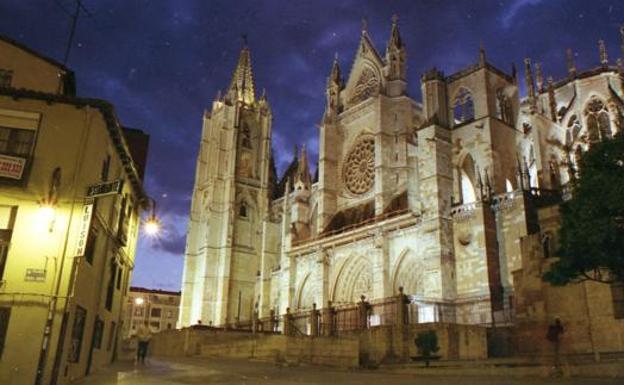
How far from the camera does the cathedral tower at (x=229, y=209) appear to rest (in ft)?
151

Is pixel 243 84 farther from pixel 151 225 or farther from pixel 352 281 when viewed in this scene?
pixel 151 225

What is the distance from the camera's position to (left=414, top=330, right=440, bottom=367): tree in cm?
1590

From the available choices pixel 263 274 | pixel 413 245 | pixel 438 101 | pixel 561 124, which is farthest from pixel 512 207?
pixel 263 274

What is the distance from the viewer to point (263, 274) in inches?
1710

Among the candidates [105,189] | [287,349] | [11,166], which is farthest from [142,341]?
[11,166]

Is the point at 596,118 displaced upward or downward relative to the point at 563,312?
upward

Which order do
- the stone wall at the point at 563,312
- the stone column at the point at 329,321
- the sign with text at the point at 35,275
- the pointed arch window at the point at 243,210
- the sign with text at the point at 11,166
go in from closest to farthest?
the sign with text at the point at 35,275 → the sign with text at the point at 11,166 → the stone wall at the point at 563,312 → the stone column at the point at 329,321 → the pointed arch window at the point at 243,210

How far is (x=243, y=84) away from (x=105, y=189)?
45.5 m

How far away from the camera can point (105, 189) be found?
37.8ft

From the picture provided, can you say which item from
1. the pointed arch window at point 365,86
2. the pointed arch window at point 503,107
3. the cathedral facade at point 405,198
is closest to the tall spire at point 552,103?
the cathedral facade at point 405,198

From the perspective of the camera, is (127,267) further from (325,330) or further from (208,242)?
(208,242)

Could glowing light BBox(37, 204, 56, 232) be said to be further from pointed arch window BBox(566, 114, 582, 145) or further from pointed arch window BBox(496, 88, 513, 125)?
pointed arch window BBox(566, 114, 582, 145)

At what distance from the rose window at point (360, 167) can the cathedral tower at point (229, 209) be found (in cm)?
1083

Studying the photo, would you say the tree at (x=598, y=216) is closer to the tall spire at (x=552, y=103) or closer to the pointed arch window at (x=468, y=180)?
the pointed arch window at (x=468, y=180)
